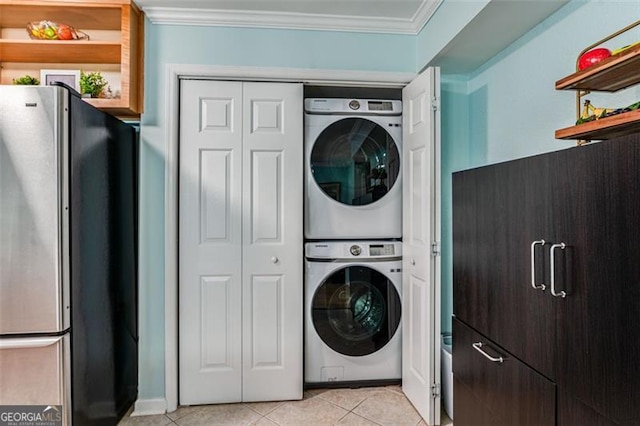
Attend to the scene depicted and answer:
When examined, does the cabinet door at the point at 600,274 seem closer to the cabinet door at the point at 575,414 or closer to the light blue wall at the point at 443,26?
the cabinet door at the point at 575,414

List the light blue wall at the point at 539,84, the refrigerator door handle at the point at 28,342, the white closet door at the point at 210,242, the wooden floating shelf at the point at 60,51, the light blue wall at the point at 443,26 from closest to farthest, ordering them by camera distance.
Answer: the light blue wall at the point at 539,84
the refrigerator door handle at the point at 28,342
the light blue wall at the point at 443,26
the wooden floating shelf at the point at 60,51
the white closet door at the point at 210,242

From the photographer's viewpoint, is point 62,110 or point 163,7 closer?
point 62,110

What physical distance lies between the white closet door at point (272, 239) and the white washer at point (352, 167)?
148 millimetres

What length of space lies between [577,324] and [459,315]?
0.61 metres

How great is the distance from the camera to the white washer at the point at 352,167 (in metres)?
2.44

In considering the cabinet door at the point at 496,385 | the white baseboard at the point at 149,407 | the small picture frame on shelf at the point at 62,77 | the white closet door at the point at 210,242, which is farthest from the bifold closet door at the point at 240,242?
the cabinet door at the point at 496,385

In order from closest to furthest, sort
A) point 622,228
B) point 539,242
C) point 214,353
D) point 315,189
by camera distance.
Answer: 1. point 622,228
2. point 539,242
3. point 214,353
4. point 315,189

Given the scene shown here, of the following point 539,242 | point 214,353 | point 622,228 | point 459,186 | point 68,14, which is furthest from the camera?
point 214,353

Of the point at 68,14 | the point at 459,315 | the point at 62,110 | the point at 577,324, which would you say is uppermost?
the point at 68,14

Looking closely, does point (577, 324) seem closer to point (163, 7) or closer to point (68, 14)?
point (163, 7)

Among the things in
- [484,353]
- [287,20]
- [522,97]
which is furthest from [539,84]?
[287,20]

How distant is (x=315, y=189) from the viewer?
7.97 feet

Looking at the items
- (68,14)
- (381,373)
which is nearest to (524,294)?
(381,373)

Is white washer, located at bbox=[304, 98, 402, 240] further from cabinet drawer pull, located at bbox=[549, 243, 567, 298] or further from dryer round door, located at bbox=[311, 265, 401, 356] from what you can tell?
cabinet drawer pull, located at bbox=[549, 243, 567, 298]
